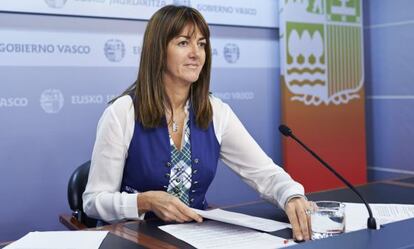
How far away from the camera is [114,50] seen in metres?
3.18

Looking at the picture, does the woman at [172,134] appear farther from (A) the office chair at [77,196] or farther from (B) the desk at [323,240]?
(A) the office chair at [77,196]

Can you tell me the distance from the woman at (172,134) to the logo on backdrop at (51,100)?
1.07 m

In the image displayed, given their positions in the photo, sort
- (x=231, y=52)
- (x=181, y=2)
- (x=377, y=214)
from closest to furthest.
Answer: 1. (x=377, y=214)
2. (x=181, y=2)
3. (x=231, y=52)

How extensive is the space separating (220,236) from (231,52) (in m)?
2.39

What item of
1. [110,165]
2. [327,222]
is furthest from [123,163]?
[327,222]

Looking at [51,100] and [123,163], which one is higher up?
[51,100]

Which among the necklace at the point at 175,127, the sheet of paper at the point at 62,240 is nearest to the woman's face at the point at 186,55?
the necklace at the point at 175,127

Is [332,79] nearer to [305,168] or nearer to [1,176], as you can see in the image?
[305,168]

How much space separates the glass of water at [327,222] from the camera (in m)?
1.41

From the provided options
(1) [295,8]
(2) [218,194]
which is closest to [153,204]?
(2) [218,194]

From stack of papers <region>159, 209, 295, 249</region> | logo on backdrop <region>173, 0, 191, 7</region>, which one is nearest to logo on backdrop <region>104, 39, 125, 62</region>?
logo on backdrop <region>173, 0, 191, 7</region>

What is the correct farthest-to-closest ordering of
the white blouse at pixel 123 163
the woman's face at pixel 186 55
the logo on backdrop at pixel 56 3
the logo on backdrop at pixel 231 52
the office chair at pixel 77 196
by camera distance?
the logo on backdrop at pixel 231 52, the logo on backdrop at pixel 56 3, the office chair at pixel 77 196, the woman's face at pixel 186 55, the white blouse at pixel 123 163

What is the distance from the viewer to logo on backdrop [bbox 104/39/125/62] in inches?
124

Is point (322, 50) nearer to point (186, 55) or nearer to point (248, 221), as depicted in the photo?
point (186, 55)
